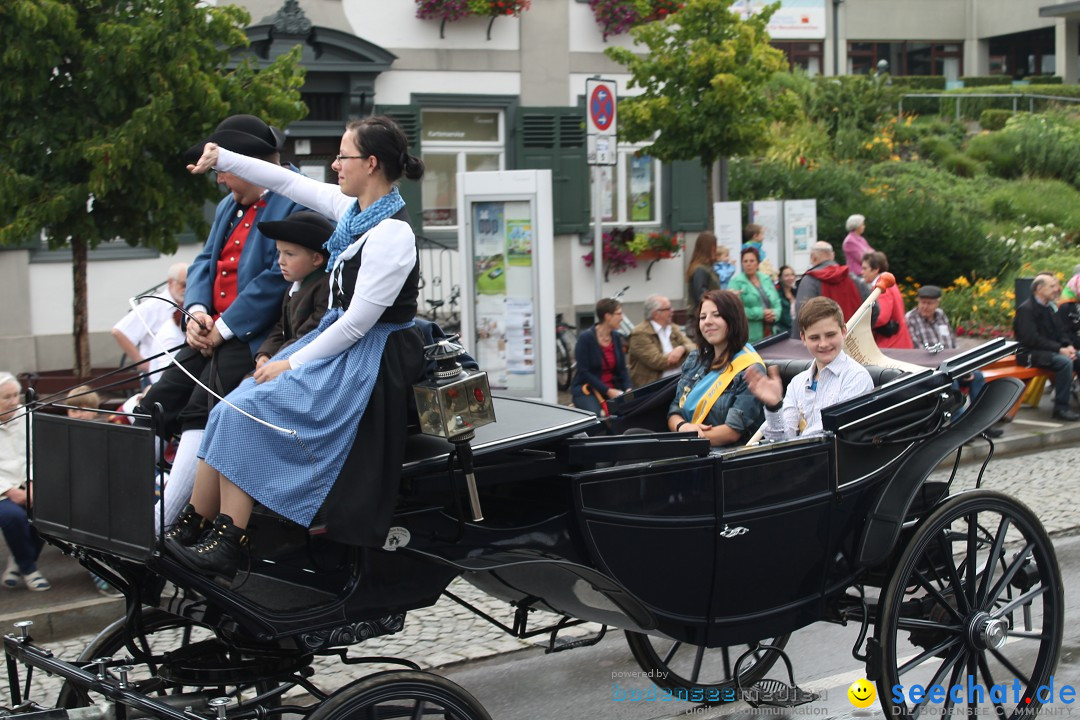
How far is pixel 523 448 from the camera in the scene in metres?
3.71

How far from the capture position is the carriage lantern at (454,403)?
3.30 meters

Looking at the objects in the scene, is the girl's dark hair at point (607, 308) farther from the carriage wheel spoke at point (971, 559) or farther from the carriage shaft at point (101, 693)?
the carriage shaft at point (101, 693)

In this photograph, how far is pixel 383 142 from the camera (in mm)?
3631

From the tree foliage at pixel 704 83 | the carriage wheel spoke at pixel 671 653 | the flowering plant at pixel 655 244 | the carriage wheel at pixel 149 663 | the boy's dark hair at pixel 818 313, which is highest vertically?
the tree foliage at pixel 704 83

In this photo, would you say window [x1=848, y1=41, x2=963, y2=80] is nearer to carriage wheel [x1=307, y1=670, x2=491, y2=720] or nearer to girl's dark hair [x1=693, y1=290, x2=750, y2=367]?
girl's dark hair [x1=693, y1=290, x2=750, y2=367]

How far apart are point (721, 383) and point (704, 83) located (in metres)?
9.52

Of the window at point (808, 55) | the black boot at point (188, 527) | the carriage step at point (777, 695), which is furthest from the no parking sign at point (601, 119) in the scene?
the window at point (808, 55)

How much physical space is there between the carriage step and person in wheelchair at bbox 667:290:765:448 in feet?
3.20

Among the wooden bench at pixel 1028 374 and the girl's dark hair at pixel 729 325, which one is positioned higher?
the girl's dark hair at pixel 729 325

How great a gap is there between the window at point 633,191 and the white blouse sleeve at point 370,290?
13055 mm

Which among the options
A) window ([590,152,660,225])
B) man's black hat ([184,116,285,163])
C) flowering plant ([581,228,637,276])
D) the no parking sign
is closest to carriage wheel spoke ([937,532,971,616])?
man's black hat ([184,116,285,163])

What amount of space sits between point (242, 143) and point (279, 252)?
0.41 metres

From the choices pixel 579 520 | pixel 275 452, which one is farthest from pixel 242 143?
pixel 579 520

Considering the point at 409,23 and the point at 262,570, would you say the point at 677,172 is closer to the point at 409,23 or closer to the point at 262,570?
the point at 409,23
